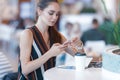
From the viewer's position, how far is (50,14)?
232 cm

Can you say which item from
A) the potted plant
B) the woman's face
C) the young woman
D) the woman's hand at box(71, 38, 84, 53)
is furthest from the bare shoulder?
the potted plant

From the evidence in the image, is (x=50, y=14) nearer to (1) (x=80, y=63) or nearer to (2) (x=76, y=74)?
(1) (x=80, y=63)

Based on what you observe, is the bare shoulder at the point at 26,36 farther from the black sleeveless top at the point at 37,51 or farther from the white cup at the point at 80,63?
the white cup at the point at 80,63

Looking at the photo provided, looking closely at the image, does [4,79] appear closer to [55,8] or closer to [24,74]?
[24,74]

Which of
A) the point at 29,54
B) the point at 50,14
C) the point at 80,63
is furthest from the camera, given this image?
the point at 50,14

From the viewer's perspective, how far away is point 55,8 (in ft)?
7.65

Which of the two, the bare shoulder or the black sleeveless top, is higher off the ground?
the bare shoulder

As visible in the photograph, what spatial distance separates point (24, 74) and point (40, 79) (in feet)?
0.48

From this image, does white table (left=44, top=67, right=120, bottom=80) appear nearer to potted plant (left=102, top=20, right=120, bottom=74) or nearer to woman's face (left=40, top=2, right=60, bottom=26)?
potted plant (left=102, top=20, right=120, bottom=74)

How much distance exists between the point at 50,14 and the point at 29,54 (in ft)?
1.18

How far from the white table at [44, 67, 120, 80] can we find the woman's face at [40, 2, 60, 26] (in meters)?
0.43

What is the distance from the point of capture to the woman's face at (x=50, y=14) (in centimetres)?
231

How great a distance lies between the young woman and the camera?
7.04 feet

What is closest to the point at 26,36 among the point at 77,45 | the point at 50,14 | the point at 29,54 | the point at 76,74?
the point at 29,54
